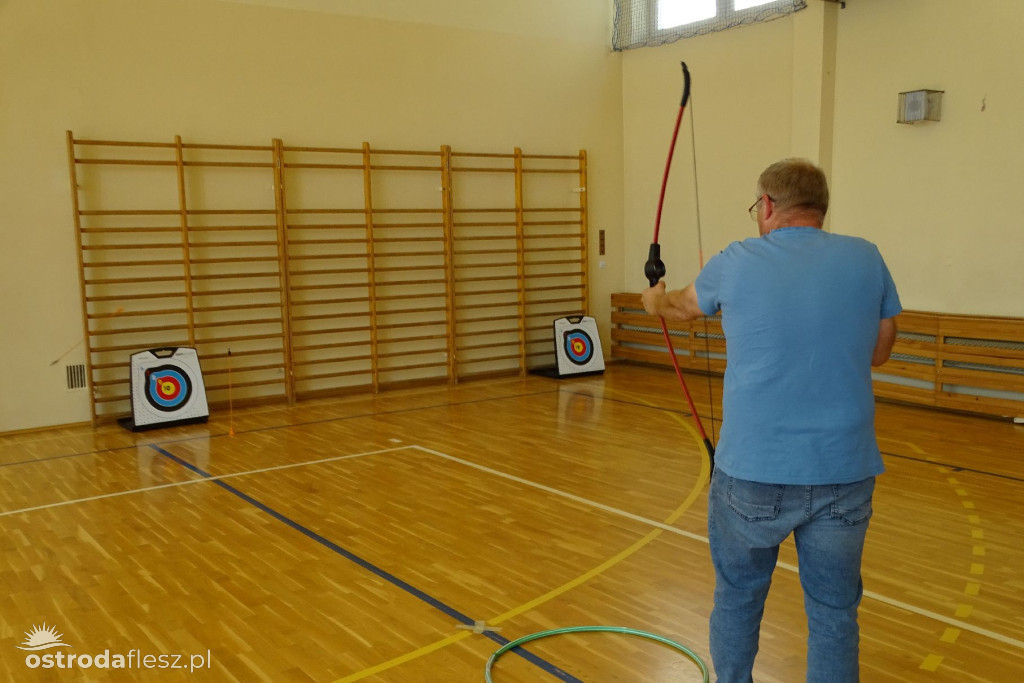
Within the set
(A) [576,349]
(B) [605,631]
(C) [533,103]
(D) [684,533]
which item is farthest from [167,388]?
(B) [605,631]

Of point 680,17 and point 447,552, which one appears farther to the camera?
point 680,17

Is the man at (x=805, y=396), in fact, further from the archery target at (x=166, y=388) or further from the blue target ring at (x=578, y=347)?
the blue target ring at (x=578, y=347)

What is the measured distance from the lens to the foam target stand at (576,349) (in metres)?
7.90

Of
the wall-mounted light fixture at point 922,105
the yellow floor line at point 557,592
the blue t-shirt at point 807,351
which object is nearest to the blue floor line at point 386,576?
the yellow floor line at point 557,592

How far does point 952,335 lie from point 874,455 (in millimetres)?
4856

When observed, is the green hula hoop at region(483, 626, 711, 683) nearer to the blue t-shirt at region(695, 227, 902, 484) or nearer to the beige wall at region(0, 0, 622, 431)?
the blue t-shirt at region(695, 227, 902, 484)

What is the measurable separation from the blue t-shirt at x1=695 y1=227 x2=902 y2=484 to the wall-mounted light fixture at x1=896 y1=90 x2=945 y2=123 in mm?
4983

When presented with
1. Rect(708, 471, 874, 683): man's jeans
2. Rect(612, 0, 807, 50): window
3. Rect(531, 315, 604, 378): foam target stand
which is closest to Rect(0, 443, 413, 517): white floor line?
Rect(531, 315, 604, 378): foam target stand

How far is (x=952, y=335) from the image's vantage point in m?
5.94

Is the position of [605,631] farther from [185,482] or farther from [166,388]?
[166,388]

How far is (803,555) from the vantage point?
5.65 ft

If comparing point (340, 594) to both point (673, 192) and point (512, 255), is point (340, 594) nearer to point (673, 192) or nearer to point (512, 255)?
point (512, 255)

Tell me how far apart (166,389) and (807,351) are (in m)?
5.46

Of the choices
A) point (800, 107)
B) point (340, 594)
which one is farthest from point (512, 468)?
point (800, 107)
